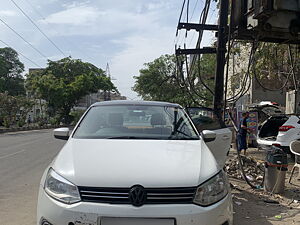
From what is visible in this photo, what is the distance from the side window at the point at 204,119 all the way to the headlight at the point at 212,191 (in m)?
3.18

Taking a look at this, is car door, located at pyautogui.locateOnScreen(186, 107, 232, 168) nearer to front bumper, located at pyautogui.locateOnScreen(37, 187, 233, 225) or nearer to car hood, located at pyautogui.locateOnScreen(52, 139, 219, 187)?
car hood, located at pyautogui.locateOnScreen(52, 139, 219, 187)

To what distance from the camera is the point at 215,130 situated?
5.82 m

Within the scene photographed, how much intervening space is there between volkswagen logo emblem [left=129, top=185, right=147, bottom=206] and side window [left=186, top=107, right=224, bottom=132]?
3654 mm

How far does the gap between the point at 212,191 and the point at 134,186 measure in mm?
688

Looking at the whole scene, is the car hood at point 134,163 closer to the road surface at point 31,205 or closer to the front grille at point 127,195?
the front grille at point 127,195

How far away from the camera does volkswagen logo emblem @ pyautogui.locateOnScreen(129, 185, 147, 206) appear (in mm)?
2393

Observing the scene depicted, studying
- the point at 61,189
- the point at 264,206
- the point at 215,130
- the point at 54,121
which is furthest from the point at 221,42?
the point at 54,121

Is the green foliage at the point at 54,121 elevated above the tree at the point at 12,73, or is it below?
below

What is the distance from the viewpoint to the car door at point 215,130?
18.2 ft

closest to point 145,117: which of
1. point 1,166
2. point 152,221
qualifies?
point 152,221

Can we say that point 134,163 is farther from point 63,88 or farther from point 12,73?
point 12,73

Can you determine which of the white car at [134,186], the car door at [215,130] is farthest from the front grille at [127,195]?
the car door at [215,130]

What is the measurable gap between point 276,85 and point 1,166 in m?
18.2

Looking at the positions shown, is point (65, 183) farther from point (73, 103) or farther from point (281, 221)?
point (73, 103)
